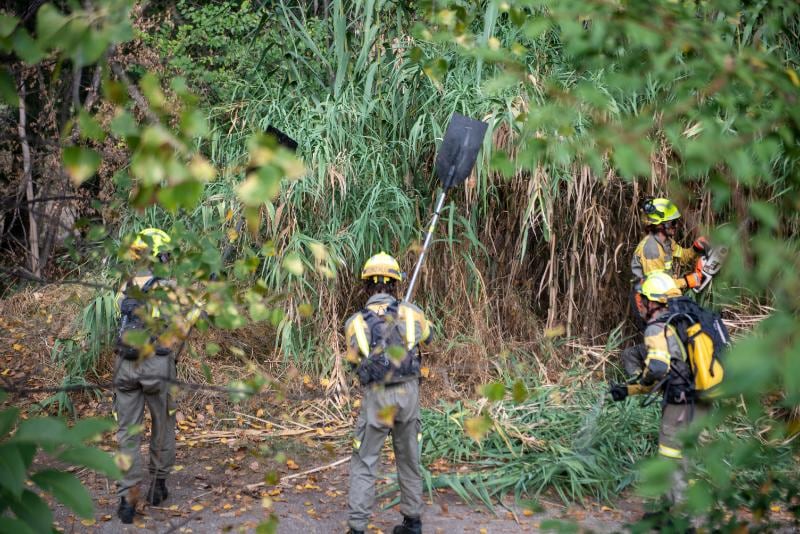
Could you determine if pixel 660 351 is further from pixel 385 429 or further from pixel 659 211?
pixel 659 211

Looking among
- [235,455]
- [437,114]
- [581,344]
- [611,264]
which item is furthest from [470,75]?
[235,455]

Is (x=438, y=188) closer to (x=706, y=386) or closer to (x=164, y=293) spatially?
(x=706, y=386)

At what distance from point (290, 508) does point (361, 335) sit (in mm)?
1545

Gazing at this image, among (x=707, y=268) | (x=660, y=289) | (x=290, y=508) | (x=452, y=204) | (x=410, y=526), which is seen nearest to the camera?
(x=410, y=526)

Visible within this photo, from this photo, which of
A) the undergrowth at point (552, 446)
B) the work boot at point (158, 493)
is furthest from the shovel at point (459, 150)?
the work boot at point (158, 493)

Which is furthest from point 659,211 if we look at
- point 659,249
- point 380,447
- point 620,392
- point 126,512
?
point 126,512

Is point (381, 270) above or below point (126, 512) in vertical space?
above

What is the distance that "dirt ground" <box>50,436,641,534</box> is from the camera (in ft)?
18.6

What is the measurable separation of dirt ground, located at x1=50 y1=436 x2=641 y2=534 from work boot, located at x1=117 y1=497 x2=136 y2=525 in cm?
4

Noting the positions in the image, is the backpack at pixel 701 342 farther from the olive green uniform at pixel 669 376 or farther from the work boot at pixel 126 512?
the work boot at pixel 126 512

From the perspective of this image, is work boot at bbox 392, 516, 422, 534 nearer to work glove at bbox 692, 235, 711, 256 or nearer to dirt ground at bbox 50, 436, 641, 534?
dirt ground at bbox 50, 436, 641, 534

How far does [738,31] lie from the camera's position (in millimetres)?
8227

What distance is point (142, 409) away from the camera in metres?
5.81

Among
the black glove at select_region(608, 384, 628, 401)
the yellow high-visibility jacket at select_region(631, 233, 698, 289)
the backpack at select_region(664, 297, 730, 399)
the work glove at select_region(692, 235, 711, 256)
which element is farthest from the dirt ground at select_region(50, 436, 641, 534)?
the work glove at select_region(692, 235, 711, 256)
